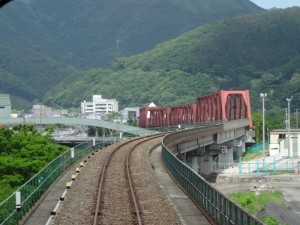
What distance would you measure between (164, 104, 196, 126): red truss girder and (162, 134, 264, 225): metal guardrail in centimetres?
13271

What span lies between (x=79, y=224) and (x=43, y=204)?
6.15 meters

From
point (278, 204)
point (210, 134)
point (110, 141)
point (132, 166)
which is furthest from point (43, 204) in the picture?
point (210, 134)

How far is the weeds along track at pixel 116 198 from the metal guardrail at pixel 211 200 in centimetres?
134

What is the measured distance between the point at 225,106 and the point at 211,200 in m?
118

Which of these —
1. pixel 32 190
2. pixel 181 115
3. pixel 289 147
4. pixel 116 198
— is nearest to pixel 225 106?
pixel 289 147

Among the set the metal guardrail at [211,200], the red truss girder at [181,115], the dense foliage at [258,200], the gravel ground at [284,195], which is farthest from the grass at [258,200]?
the red truss girder at [181,115]

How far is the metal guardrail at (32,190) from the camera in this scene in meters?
23.2

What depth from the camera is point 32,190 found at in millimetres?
29422

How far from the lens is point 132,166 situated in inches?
1859

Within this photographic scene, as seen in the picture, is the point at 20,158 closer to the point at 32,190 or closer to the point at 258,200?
the point at 258,200

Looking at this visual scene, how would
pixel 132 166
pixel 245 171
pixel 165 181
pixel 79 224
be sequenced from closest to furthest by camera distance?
pixel 79 224, pixel 165 181, pixel 132 166, pixel 245 171

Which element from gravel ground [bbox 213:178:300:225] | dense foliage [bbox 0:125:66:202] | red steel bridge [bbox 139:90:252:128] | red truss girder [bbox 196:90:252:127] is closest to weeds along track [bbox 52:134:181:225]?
dense foliage [bbox 0:125:66:202]

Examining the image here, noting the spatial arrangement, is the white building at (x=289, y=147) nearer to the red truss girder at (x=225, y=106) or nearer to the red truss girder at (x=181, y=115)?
the red truss girder at (x=225, y=106)

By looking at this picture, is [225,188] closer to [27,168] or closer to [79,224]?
[27,168]
